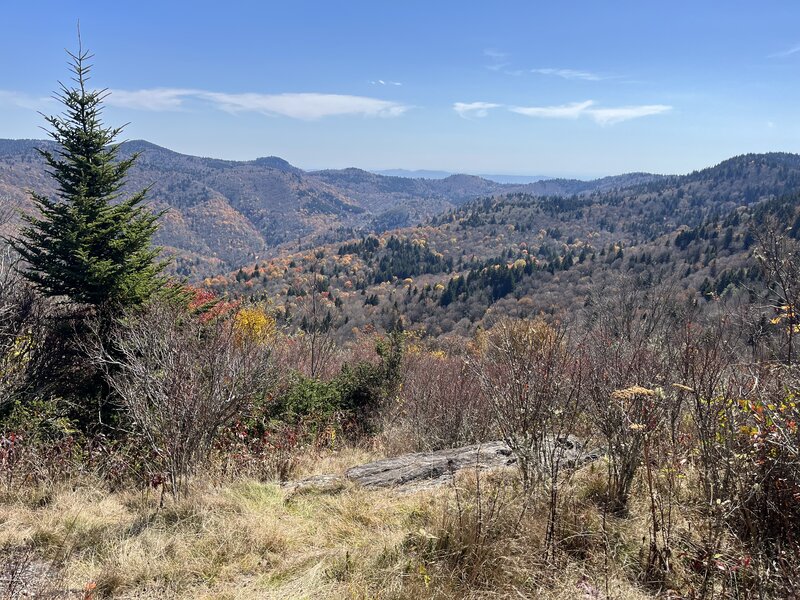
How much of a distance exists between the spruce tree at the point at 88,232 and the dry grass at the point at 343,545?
719cm

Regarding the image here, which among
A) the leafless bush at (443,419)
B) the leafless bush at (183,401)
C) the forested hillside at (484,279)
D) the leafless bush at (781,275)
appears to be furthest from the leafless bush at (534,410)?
the forested hillside at (484,279)

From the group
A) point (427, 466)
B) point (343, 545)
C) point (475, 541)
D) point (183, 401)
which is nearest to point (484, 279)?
point (427, 466)

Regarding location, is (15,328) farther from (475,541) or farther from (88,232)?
(475,541)

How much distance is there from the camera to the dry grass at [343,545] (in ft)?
10.7

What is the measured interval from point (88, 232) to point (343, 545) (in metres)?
11.3

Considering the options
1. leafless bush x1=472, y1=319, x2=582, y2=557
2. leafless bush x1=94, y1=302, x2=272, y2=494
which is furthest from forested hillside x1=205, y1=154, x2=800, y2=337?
leafless bush x1=472, y1=319, x2=582, y2=557

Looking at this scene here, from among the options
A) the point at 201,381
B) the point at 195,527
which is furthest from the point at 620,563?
the point at 201,381

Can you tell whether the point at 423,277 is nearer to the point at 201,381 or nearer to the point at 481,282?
the point at 481,282

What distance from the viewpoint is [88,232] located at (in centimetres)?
1156

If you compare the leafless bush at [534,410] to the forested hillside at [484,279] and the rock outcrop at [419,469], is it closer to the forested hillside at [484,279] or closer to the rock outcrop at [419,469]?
the rock outcrop at [419,469]

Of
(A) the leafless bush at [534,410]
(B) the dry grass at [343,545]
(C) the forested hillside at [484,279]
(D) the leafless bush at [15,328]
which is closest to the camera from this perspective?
(B) the dry grass at [343,545]

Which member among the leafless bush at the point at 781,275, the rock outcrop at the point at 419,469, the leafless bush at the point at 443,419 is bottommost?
the leafless bush at the point at 443,419

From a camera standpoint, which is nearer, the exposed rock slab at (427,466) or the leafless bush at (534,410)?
the leafless bush at (534,410)

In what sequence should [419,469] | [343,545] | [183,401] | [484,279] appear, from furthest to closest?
[484,279], [419,469], [183,401], [343,545]
